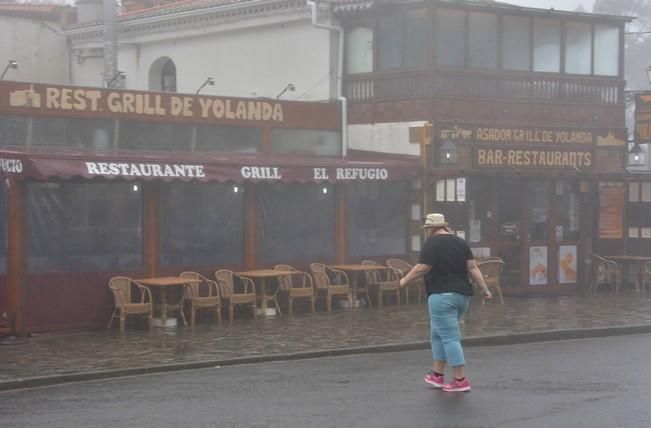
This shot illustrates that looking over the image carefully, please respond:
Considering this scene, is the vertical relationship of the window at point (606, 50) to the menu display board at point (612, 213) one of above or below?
above

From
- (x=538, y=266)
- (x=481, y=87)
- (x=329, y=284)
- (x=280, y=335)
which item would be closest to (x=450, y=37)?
(x=481, y=87)

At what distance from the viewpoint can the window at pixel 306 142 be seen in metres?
20.2

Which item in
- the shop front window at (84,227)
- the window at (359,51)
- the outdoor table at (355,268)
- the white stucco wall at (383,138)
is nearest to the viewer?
the shop front window at (84,227)

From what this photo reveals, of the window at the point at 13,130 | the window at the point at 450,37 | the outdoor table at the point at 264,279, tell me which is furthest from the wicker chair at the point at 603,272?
the window at the point at 13,130

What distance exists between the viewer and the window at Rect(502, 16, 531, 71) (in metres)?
21.5

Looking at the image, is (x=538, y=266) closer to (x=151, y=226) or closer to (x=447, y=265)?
(x=151, y=226)

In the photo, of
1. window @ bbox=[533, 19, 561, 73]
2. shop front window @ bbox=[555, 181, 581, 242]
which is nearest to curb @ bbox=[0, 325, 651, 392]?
shop front window @ bbox=[555, 181, 581, 242]

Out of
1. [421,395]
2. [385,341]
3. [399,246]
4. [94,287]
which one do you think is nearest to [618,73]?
[399,246]

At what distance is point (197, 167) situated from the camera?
17016mm

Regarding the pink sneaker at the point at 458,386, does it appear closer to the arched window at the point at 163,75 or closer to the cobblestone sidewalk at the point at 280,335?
the cobblestone sidewalk at the point at 280,335

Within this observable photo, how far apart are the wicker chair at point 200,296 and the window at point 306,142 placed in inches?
131

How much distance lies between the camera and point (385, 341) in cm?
1511

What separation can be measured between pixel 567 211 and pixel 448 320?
12.5 meters

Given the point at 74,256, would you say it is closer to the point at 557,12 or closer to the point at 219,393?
the point at 219,393
